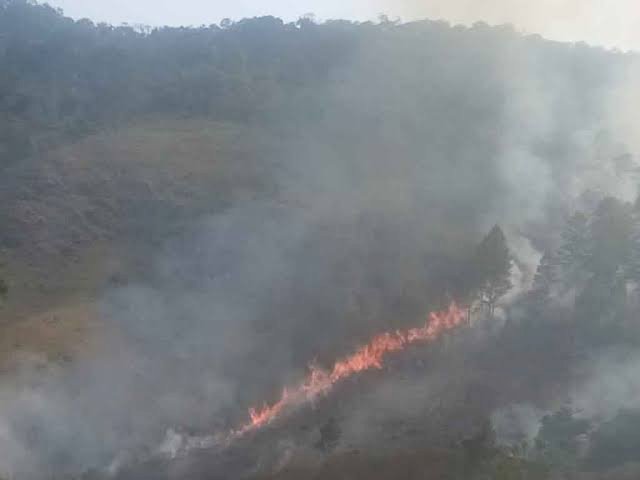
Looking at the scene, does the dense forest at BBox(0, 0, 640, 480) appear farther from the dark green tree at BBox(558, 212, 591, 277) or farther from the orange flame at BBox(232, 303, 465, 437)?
the orange flame at BBox(232, 303, 465, 437)

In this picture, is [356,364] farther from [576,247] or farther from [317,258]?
[576,247]

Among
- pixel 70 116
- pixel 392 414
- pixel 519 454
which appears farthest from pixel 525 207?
pixel 70 116

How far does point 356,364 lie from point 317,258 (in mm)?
13851

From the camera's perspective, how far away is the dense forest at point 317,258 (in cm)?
4366

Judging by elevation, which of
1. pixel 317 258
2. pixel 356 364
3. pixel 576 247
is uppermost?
pixel 317 258

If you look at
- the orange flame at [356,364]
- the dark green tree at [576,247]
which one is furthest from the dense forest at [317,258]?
the orange flame at [356,364]

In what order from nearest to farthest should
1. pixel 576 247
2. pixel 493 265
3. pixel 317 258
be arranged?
1. pixel 493 265
2. pixel 576 247
3. pixel 317 258

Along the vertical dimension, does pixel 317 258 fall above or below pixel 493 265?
above

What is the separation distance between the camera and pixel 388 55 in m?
127

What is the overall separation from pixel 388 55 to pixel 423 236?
64.4 m

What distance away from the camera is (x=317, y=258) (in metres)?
65.4

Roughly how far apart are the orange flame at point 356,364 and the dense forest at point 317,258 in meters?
0.82

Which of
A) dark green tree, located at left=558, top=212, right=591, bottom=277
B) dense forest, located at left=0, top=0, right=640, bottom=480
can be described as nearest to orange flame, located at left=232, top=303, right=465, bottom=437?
dense forest, located at left=0, top=0, right=640, bottom=480

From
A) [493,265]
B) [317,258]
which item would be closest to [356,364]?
[493,265]
